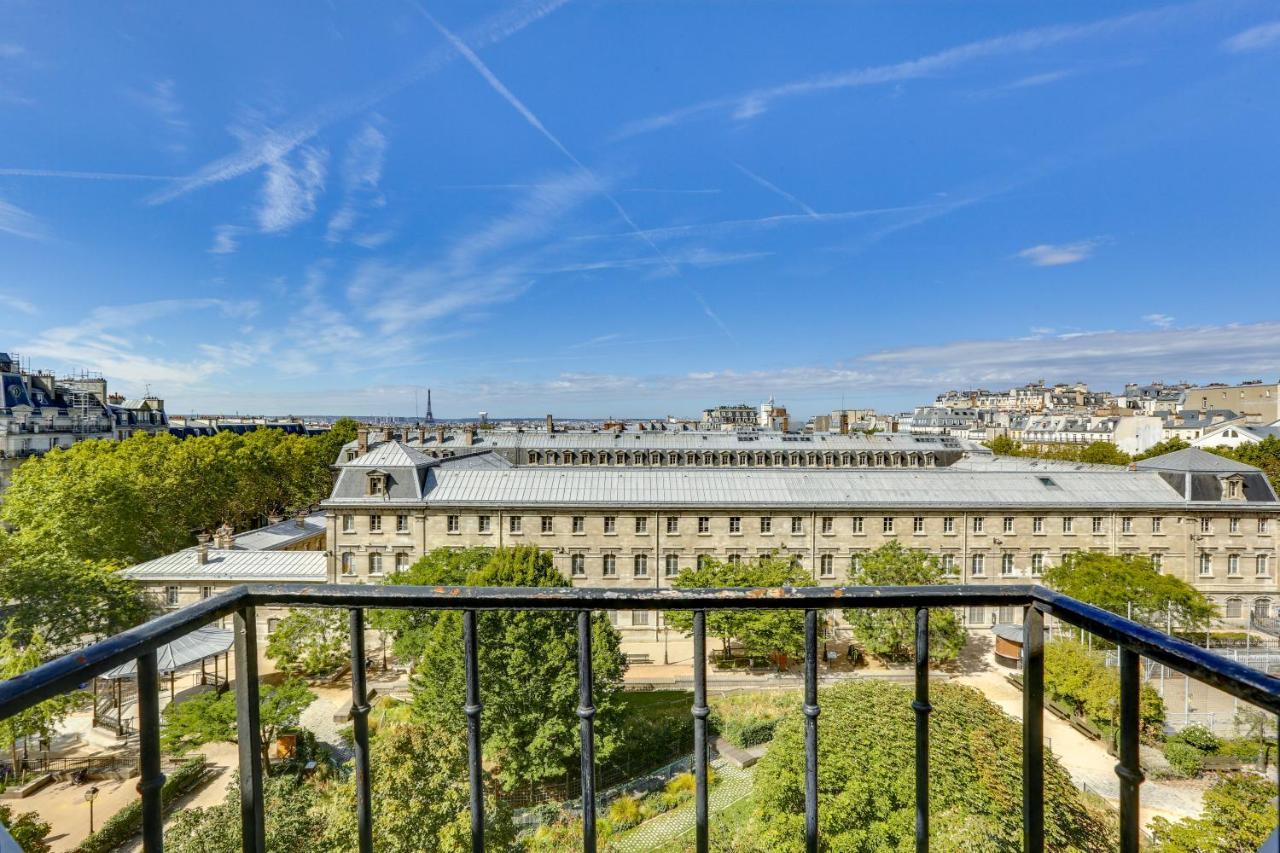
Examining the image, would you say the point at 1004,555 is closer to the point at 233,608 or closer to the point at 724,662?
the point at 724,662

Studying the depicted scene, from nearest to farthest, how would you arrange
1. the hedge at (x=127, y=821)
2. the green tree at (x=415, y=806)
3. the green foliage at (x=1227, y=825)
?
the green tree at (x=415, y=806), the green foliage at (x=1227, y=825), the hedge at (x=127, y=821)

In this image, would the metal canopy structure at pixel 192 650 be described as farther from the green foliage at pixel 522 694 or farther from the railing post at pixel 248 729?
the railing post at pixel 248 729

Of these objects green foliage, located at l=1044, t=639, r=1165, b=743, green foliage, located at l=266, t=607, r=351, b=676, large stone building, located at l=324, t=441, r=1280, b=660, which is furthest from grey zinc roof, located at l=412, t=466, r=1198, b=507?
green foliage, located at l=1044, t=639, r=1165, b=743

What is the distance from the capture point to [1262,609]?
3288cm

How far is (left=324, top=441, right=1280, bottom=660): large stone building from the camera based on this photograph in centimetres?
3228

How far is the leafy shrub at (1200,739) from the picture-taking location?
742 inches

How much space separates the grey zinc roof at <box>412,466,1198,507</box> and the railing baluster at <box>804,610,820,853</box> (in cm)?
A: 2971

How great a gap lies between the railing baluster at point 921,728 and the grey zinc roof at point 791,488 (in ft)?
97.6

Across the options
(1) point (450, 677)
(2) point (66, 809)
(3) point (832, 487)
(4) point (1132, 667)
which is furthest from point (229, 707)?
(3) point (832, 487)

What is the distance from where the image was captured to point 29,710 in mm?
15422

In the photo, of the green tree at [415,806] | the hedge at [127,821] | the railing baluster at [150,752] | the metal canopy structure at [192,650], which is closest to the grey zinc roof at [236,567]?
the metal canopy structure at [192,650]

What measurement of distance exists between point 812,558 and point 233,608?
32.9 m

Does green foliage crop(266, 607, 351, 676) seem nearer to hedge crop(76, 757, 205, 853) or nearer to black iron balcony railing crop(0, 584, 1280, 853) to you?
hedge crop(76, 757, 205, 853)

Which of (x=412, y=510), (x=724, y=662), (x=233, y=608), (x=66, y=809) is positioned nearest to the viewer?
(x=233, y=608)
